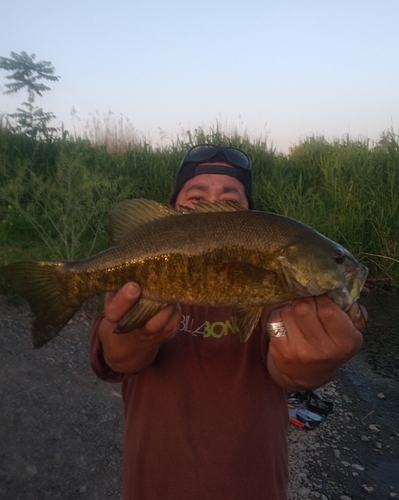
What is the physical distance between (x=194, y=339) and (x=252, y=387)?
349 millimetres

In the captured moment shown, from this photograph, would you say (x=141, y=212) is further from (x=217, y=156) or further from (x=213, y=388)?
(x=217, y=156)

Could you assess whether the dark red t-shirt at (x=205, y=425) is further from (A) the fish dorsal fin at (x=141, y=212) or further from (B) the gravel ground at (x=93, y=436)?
(B) the gravel ground at (x=93, y=436)

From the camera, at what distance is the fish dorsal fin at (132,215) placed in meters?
1.93

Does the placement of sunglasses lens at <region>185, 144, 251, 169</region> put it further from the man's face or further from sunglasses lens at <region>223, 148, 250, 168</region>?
the man's face

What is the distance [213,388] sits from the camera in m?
1.82

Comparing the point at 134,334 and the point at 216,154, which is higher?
the point at 216,154

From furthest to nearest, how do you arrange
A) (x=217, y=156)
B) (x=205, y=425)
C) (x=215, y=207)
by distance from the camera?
(x=217, y=156) → (x=215, y=207) → (x=205, y=425)

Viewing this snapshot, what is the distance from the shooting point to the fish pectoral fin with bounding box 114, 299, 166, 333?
1.77m

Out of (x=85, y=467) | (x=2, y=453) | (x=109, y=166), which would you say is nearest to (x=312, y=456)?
(x=85, y=467)

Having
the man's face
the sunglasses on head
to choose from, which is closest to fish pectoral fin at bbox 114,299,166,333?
the man's face

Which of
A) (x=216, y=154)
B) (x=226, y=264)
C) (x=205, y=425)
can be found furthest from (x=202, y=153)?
(x=205, y=425)

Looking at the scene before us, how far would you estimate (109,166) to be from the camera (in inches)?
385

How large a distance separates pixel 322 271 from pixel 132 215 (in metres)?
0.91

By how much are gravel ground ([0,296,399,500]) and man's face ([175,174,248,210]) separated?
2.24 meters
